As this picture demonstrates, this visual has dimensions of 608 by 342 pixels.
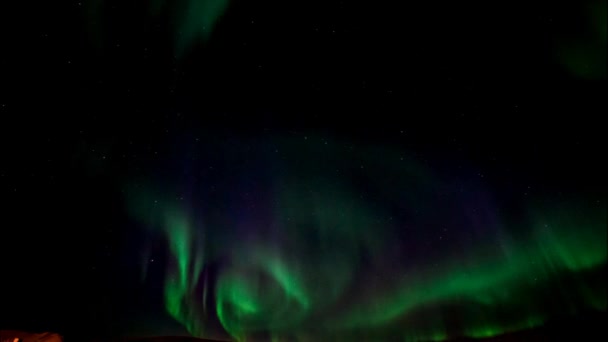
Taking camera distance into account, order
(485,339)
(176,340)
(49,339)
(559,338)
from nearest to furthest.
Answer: (49,339), (559,338), (485,339), (176,340)

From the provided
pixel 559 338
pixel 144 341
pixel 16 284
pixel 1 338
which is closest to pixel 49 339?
pixel 1 338

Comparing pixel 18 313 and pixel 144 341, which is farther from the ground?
pixel 18 313

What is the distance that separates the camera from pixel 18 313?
66.1ft

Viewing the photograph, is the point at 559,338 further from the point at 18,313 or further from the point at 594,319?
the point at 18,313

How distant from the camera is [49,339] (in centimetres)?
1327

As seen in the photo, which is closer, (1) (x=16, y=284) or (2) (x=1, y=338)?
(2) (x=1, y=338)

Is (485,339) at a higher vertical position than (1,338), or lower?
lower

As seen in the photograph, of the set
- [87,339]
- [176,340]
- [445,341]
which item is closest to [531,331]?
[445,341]

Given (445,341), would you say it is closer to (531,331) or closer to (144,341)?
(531,331)

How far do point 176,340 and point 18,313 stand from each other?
36.9 ft

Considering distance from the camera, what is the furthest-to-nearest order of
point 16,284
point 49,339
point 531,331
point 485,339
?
point 485,339 < point 531,331 < point 16,284 < point 49,339

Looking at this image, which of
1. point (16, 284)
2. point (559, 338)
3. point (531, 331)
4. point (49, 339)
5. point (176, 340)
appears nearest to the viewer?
point (49, 339)

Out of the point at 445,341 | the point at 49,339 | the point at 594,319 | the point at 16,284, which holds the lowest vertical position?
the point at 445,341

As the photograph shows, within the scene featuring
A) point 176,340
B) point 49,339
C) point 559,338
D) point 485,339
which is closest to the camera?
point 49,339
